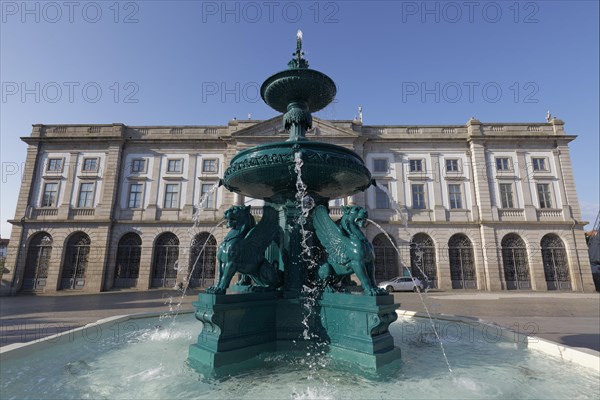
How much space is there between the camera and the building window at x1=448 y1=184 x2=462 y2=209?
22233mm

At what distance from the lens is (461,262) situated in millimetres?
21406

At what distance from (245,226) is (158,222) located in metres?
20.0

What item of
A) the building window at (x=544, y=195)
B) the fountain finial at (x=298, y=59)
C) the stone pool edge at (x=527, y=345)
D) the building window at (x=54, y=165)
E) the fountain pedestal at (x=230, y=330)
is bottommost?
the stone pool edge at (x=527, y=345)

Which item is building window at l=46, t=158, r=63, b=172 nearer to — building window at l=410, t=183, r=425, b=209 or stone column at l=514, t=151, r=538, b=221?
building window at l=410, t=183, r=425, b=209

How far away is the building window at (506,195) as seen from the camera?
21873 mm

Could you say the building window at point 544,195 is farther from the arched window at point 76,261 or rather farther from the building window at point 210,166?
the arched window at point 76,261

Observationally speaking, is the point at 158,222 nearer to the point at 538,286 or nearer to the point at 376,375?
the point at 376,375

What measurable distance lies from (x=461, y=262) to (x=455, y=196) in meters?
4.87

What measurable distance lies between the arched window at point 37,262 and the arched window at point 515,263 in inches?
1274

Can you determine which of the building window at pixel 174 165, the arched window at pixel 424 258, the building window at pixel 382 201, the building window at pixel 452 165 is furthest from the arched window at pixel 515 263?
the building window at pixel 174 165

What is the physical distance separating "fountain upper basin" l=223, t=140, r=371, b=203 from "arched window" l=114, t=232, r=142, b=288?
20077 mm

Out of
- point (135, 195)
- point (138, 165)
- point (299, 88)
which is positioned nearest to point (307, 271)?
point (299, 88)

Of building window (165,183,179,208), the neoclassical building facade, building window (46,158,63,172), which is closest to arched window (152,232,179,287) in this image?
the neoclassical building facade

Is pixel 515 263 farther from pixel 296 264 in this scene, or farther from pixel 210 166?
pixel 210 166
